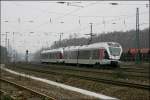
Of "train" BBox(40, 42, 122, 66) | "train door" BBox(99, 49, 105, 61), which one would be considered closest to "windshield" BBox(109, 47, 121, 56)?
"train" BBox(40, 42, 122, 66)

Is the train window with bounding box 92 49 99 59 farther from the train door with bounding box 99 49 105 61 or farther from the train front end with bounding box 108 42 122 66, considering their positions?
the train front end with bounding box 108 42 122 66

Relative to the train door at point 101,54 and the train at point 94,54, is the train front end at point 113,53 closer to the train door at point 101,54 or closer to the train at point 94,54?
the train at point 94,54

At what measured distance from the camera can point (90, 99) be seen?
14055 mm

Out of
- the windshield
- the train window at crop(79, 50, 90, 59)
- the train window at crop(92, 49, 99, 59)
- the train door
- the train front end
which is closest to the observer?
the train front end

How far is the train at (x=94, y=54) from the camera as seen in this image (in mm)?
37156

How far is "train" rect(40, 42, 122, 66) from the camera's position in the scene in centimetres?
→ 3716

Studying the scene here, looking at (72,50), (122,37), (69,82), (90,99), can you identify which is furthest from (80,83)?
(122,37)

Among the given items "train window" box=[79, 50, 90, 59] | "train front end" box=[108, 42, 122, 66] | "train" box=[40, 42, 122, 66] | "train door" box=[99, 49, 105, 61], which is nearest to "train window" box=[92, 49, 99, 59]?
"train" box=[40, 42, 122, 66]

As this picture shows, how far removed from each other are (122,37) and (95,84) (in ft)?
253

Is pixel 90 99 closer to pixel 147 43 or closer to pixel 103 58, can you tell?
pixel 103 58

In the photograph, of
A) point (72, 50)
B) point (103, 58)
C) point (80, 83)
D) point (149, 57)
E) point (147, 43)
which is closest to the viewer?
point (80, 83)

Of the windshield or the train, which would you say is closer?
the train

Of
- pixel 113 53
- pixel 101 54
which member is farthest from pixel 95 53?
pixel 113 53

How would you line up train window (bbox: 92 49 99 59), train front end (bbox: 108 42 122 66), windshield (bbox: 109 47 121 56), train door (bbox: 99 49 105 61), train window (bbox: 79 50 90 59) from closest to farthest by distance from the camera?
train front end (bbox: 108 42 122 66), train door (bbox: 99 49 105 61), windshield (bbox: 109 47 121 56), train window (bbox: 92 49 99 59), train window (bbox: 79 50 90 59)
